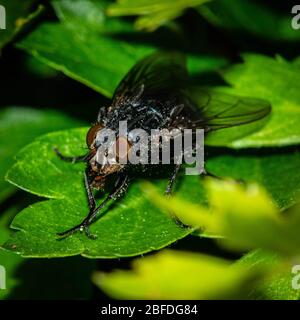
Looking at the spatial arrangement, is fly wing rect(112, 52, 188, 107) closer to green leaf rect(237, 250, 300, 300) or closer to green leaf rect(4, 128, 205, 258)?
green leaf rect(4, 128, 205, 258)

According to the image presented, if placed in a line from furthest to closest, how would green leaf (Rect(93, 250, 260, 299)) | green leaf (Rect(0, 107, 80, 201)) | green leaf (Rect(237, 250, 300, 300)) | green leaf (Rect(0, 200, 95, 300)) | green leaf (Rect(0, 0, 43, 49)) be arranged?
green leaf (Rect(0, 107, 80, 201)), green leaf (Rect(0, 0, 43, 49)), green leaf (Rect(0, 200, 95, 300)), green leaf (Rect(237, 250, 300, 300)), green leaf (Rect(93, 250, 260, 299))

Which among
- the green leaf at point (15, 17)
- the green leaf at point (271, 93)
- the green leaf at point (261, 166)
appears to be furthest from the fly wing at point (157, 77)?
the green leaf at point (15, 17)

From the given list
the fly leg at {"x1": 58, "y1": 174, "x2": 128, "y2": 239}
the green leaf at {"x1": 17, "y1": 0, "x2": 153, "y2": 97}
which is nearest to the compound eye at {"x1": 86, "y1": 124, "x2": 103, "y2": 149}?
the fly leg at {"x1": 58, "y1": 174, "x2": 128, "y2": 239}

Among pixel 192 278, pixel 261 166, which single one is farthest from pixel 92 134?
pixel 192 278

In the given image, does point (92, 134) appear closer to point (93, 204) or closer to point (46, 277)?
point (93, 204)

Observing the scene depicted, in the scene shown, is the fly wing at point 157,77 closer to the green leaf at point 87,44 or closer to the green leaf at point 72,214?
the green leaf at point 87,44
